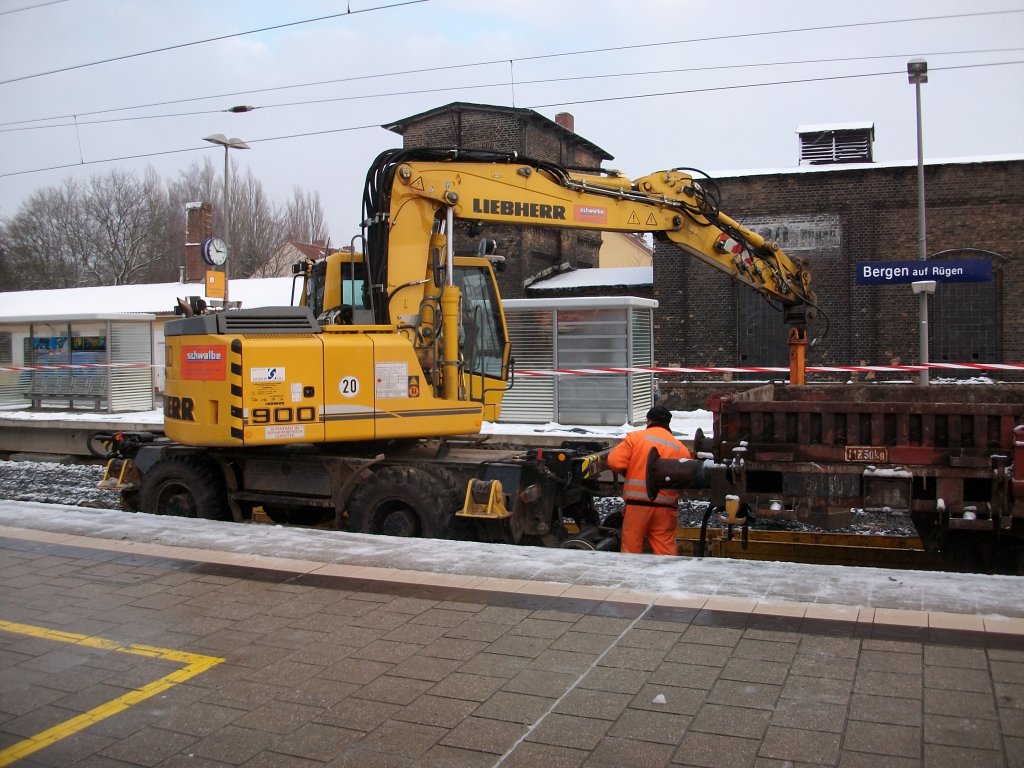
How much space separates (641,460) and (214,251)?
14822 millimetres

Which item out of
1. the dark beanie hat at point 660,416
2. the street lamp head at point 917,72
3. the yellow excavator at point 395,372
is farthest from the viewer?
the street lamp head at point 917,72

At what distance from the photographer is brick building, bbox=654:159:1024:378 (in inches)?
877

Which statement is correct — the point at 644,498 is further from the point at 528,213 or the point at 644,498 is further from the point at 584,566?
the point at 528,213

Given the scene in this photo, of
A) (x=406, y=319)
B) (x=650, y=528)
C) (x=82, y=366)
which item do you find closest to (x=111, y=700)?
(x=650, y=528)

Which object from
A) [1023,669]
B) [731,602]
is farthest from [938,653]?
[731,602]

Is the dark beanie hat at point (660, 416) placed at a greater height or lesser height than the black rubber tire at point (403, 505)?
greater

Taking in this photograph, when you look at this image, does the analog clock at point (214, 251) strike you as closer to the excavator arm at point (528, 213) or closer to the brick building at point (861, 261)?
the brick building at point (861, 261)

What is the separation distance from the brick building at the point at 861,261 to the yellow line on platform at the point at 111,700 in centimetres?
1940

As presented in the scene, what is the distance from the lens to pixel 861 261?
2239cm

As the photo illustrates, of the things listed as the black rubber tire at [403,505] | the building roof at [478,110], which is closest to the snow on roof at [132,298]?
the building roof at [478,110]

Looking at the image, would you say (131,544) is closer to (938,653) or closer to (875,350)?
(938,653)

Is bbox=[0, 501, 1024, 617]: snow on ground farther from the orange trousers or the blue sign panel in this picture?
the blue sign panel

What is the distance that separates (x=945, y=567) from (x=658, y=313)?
659 inches

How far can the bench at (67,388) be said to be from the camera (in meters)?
18.4
